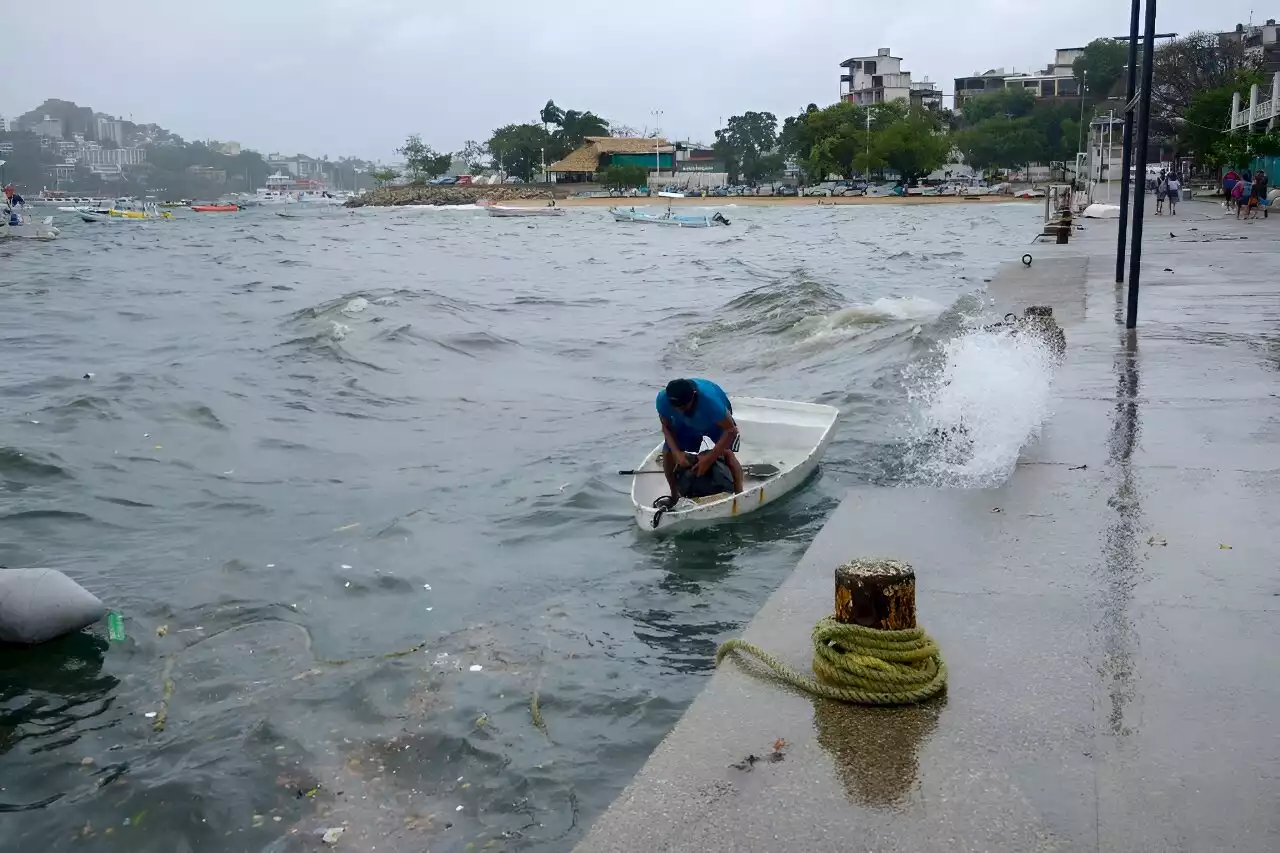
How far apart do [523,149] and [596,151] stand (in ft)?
62.4

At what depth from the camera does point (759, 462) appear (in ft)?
32.0

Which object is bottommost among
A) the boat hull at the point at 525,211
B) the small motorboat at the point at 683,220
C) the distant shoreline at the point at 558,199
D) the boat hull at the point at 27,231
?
the small motorboat at the point at 683,220

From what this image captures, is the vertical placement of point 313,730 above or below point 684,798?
below

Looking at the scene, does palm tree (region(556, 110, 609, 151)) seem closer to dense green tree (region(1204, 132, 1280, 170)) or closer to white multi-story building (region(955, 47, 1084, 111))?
white multi-story building (region(955, 47, 1084, 111))

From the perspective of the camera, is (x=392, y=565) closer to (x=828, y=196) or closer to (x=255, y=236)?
(x=255, y=236)

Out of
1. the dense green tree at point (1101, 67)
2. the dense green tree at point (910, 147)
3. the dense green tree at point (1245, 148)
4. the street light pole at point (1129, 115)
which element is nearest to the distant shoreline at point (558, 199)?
the dense green tree at point (910, 147)

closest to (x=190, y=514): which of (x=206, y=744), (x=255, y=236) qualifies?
(x=206, y=744)

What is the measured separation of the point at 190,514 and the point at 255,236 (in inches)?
2566

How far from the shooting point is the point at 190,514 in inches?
397

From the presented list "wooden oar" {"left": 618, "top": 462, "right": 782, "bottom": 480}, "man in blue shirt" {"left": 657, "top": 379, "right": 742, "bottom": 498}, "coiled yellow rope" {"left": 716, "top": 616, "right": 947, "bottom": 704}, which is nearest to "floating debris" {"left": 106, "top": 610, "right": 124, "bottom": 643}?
"man in blue shirt" {"left": 657, "top": 379, "right": 742, "bottom": 498}

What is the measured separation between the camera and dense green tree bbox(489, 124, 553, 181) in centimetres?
14750

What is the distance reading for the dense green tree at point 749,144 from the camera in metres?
147

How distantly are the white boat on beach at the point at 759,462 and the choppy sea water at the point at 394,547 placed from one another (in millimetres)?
183

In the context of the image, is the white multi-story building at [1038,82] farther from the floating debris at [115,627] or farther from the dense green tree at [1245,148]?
the floating debris at [115,627]
